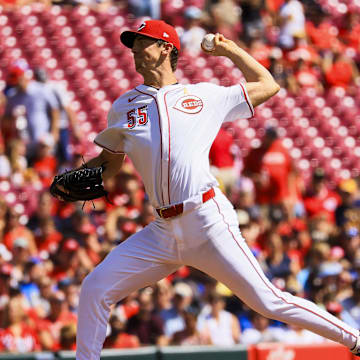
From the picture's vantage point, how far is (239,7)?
1085cm

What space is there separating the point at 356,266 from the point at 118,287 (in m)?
4.37

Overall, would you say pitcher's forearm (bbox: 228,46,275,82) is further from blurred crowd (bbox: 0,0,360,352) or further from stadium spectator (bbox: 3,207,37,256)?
stadium spectator (bbox: 3,207,37,256)

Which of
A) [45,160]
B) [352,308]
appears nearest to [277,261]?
[352,308]

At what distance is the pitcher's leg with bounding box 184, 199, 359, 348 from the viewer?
13.0ft

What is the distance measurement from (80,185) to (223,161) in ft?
14.5

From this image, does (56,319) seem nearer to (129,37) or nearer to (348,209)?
(129,37)

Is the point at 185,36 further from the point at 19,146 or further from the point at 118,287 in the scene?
the point at 118,287

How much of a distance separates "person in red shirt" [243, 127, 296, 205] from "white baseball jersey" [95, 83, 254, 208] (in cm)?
442

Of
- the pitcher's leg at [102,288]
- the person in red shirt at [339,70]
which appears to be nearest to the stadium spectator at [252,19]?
the person in red shirt at [339,70]

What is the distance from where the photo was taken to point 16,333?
21.4ft

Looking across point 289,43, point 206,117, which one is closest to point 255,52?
point 289,43

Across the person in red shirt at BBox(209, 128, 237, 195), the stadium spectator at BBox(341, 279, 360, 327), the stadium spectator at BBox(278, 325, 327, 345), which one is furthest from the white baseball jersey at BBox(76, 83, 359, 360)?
the person in red shirt at BBox(209, 128, 237, 195)

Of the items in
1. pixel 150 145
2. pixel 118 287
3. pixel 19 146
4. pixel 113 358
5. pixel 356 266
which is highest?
pixel 150 145

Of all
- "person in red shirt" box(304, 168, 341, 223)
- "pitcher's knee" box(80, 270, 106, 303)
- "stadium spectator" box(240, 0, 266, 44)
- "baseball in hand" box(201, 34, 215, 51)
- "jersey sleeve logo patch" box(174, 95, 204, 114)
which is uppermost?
"baseball in hand" box(201, 34, 215, 51)
